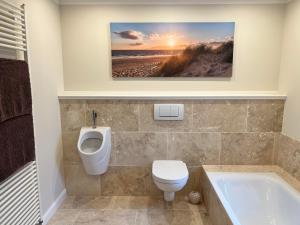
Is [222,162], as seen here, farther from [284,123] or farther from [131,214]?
[131,214]

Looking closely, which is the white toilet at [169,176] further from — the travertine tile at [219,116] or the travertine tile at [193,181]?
the travertine tile at [219,116]

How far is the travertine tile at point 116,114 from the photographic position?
2482 millimetres

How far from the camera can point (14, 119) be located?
5.01ft

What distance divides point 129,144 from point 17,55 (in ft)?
4.68

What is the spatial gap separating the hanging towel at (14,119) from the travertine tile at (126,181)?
3.54 ft

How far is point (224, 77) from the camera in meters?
2.55

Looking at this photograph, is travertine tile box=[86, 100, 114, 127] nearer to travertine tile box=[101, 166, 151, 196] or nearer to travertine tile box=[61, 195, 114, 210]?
travertine tile box=[101, 166, 151, 196]

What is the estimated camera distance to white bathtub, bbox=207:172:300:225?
2.03m

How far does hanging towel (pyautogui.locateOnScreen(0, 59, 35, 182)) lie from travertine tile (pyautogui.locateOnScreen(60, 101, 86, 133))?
77cm

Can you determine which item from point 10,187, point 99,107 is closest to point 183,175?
point 99,107

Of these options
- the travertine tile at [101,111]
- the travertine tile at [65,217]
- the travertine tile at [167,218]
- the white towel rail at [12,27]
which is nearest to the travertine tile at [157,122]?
the travertine tile at [101,111]

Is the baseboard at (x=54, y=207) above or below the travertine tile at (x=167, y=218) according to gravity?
above

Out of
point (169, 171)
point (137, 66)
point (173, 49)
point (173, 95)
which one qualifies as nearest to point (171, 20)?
point (173, 49)

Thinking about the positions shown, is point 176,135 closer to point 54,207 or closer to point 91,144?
point 91,144
